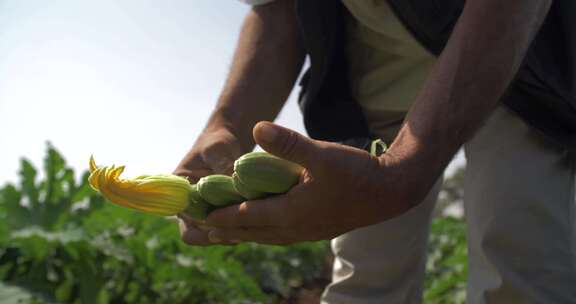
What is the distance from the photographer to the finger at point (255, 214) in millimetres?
1178

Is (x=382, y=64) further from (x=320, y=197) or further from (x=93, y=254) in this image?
(x=93, y=254)

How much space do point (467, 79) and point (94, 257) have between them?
98.0 inches

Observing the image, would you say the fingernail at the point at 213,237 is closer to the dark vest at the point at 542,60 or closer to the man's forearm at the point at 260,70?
the man's forearm at the point at 260,70

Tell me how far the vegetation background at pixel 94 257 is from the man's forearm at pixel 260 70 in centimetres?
123

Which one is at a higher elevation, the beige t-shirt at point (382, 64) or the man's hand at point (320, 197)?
the man's hand at point (320, 197)

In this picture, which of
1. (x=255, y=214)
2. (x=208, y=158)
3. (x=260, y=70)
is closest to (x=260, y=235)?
(x=255, y=214)

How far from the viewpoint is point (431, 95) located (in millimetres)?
1267

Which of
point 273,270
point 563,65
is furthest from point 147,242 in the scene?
point 563,65

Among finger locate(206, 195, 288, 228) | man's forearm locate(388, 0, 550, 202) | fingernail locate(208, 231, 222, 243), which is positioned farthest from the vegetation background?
man's forearm locate(388, 0, 550, 202)

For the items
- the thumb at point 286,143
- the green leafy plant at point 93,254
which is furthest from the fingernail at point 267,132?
the green leafy plant at point 93,254

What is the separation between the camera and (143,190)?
50.0 inches

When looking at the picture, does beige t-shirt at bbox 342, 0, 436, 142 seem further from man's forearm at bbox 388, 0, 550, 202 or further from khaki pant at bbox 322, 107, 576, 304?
man's forearm at bbox 388, 0, 550, 202

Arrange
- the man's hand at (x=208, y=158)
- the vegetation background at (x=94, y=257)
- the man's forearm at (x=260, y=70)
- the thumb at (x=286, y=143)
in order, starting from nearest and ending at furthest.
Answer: the thumb at (x=286, y=143) → the man's hand at (x=208, y=158) → the man's forearm at (x=260, y=70) → the vegetation background at (x=94, y=257)

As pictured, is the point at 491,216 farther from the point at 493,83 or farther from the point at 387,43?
the point at 387,43
